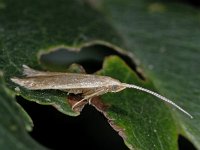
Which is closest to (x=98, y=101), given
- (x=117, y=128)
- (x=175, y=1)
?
(x=117, y=128)

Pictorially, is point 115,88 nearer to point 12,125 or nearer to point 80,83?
point 80,83

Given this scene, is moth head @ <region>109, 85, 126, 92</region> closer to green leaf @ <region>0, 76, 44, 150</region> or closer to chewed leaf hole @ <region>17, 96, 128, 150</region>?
chewed leaf hole @ <region>17, 96, 128, 150</region>

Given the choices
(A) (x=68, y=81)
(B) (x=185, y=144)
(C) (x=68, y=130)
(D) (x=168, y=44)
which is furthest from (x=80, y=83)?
(D) (x=168, y=44)

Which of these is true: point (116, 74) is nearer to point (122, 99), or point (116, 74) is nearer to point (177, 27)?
point (122, 99)

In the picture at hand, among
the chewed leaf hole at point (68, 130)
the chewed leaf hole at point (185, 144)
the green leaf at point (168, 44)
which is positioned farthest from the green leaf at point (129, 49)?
the chewed leaf hole at point (68, 130)

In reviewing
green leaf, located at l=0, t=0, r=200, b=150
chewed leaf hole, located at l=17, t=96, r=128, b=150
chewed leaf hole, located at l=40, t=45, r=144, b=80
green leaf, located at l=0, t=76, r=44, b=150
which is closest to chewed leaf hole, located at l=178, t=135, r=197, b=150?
green leaf, located at l=0, t=0, r=200, b=150

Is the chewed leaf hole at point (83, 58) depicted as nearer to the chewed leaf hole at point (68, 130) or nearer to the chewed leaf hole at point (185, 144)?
the chewed leaf hole at point (68, 130)
